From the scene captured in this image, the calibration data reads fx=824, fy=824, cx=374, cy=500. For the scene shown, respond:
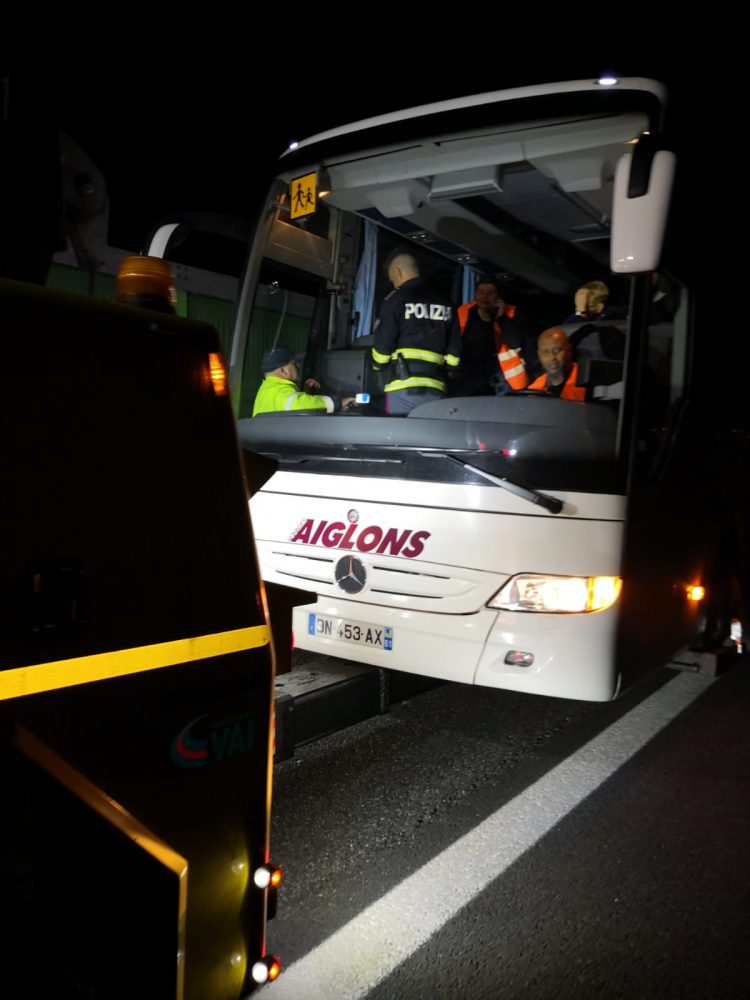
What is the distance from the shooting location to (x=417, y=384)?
184 inches

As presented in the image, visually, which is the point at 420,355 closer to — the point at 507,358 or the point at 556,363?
the point at 507,358

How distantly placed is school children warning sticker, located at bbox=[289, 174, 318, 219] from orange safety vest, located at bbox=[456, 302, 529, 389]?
1.19m

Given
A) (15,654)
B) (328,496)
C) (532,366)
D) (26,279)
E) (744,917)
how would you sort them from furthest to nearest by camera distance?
(532,366), (328,496), (744,917), (26,279), (15,654)

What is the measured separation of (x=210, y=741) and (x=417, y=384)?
3.26 m

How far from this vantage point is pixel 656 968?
8.27 ft

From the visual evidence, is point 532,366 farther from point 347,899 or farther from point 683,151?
point 347,899

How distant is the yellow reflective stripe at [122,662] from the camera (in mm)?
1365

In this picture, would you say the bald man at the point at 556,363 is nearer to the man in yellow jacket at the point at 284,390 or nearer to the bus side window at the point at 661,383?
the bus side window at the point at 661,383

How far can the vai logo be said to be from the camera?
1626 mm

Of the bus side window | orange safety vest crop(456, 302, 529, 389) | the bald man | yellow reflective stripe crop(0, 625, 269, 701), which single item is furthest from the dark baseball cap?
yellow reflective stripe crop(0, 625, 269, 701)

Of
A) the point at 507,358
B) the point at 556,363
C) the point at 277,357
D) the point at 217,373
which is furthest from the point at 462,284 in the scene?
the point at 217,373

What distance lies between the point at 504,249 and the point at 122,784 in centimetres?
480

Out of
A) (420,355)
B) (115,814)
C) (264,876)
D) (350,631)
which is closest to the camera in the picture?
(115,814)

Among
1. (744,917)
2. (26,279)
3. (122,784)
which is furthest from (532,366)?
(122,784)
